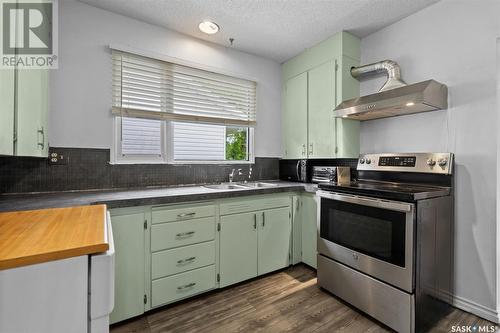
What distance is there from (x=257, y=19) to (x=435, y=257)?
2489mm

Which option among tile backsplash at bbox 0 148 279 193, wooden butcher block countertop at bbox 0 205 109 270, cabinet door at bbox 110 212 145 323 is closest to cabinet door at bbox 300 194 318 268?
tile backsplash at bbox 0 148 279 193

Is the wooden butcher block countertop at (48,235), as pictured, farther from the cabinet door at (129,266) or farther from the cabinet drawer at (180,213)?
the cabinet drawer at (180,213)

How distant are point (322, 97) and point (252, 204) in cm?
144

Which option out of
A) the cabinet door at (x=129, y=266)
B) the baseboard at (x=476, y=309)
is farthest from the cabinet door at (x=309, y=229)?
the cabinet door at (x=129, y=266)

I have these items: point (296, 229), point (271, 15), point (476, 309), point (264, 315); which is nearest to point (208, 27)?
point (271, 15)

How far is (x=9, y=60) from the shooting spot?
3.74 feet

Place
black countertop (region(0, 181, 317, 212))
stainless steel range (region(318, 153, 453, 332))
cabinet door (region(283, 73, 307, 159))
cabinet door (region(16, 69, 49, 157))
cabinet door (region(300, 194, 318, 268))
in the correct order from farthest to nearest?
cabinet door (region(283, 73, 307, 159)) < cabinet door (region(300, 194, 318, 268)) < stainless steel range (region(318, 153, 453, 332)) < black countertop (region(0, 181, 317, 212)) < cabinet door (region(16, 69, 49, 157))

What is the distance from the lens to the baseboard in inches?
67.1

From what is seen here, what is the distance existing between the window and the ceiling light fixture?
40cm

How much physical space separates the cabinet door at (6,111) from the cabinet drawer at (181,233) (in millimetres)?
948

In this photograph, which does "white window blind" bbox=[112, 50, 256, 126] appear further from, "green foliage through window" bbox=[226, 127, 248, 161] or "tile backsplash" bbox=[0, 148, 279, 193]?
"tile backsplash" bbox=[0, 148, 279, 193]

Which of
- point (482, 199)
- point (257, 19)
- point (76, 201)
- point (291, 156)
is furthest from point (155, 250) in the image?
point (482, 199)

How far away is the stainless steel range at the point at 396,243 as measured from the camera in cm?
157

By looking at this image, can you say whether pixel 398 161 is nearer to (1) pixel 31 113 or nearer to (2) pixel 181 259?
(2) pixel 181 259
